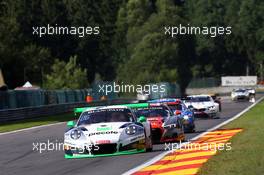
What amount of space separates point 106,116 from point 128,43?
8671 centimetres

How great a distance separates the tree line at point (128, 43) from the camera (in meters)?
81.6

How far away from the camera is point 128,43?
10419 cm

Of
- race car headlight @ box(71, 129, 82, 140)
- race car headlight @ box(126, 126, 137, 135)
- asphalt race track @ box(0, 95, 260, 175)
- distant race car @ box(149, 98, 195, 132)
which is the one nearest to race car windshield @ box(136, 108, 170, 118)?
asphalt race track @ box(0, 95, 260, 175)

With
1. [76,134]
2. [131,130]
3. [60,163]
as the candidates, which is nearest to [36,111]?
[76,134]

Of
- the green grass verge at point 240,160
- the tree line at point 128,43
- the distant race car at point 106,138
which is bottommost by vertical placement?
the green grass verge at point 240,160

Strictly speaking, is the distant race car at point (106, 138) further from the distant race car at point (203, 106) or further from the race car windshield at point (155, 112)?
the distant race car at point (203, 106)

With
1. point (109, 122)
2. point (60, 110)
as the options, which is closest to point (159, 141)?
point (109, 122)

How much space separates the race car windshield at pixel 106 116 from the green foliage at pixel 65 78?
5935cm

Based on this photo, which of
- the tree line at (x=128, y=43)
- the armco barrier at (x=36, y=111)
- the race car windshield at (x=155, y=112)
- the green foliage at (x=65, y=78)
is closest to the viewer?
the race car windshield at (x=155, y=112)

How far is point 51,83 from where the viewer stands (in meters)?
77.6

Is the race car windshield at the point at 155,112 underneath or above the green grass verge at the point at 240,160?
above

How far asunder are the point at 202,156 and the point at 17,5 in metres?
82.1

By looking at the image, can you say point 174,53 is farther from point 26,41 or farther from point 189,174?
point 189,174

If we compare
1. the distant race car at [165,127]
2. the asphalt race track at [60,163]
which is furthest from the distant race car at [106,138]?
the distant race car at [165,127]
